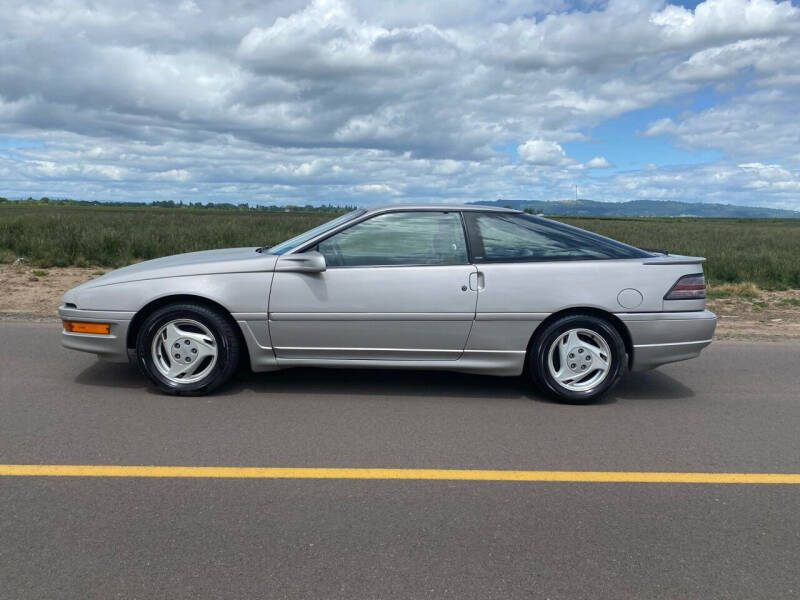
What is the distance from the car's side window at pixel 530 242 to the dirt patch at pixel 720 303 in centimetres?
348

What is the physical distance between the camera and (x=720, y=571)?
2.85 metres

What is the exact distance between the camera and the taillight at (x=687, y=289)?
5219 millimetres

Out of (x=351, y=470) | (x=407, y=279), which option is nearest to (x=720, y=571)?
(x=351, y=470)

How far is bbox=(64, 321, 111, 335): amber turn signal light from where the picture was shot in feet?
16.8

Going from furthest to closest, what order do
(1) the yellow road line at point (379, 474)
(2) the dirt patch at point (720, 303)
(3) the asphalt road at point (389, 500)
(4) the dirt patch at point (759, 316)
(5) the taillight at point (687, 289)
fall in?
(2) the dirt patch at point (720, 303), (4) the dirt patch at point (759, 316), (5) the taillight at point (687, 289), (1) the yellow road line at point (379, 474), (3) the asphalt road at point (389, 500)

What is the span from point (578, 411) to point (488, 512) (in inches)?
77.5

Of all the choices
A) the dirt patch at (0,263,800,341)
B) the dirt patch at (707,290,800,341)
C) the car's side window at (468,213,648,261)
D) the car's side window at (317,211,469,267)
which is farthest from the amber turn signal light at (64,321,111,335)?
the dirt patch at (707,290,800,341)

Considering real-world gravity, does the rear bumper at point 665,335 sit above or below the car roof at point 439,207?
below

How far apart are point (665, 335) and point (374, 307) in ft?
7.25

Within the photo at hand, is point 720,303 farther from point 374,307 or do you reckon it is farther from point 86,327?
point 86,327

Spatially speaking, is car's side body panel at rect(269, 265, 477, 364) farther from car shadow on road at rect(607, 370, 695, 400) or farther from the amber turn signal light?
car shadow on road at rect(607, 370, 695, 400)

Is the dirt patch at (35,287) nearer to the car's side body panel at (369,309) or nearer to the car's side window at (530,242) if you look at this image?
the car's side body panel at (369,309)

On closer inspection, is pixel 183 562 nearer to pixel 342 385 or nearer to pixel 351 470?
pixel 351 470

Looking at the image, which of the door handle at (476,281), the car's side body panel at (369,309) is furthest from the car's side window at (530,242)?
the car's side body panel at (369,309)
